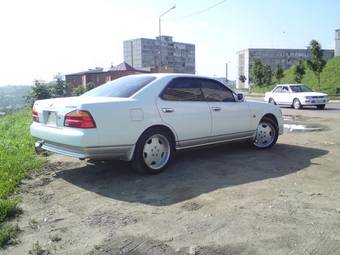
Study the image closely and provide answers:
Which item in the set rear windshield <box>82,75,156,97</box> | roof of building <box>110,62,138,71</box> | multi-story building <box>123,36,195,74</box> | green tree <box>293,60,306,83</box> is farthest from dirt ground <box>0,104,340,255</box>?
multi-story building <box>123,36,195,74</box>

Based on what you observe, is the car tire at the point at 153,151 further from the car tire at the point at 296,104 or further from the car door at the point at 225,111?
the car tire at the point at 296,104

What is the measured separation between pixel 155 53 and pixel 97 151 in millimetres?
67982

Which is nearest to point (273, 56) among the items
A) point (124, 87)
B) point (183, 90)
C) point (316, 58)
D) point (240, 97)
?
point (316, 58)

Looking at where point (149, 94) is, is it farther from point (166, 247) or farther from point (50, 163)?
point (166, 247)

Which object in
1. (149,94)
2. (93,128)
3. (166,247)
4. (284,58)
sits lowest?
(166,247)

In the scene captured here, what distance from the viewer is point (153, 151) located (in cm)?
633

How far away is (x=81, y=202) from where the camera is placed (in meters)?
5.13

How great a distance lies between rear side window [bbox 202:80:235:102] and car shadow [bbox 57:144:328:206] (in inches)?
41.6

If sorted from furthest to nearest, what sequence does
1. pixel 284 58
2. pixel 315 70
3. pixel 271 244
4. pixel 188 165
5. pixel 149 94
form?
pixel 284 58 < pixel 315 70 < pixel 188 165 < pixel 149 94 < pixel 271 244

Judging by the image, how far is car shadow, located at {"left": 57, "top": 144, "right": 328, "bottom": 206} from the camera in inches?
214

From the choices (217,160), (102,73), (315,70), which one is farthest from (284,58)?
(217,160)

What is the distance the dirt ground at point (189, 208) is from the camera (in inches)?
150

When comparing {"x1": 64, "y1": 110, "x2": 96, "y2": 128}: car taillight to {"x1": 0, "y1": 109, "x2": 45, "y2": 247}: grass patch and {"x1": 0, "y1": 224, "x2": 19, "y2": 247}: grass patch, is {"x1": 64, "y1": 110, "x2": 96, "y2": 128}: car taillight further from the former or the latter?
{"x1": 0, "y1": 224, "x2": 19, "y2": 247}: grass patch

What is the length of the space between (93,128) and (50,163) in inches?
88.8
